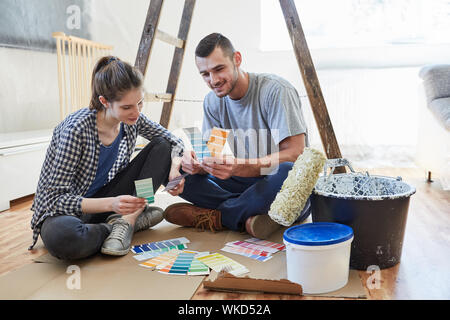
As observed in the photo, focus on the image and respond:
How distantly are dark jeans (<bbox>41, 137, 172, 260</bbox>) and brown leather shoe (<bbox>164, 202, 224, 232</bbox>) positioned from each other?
0.45 feet

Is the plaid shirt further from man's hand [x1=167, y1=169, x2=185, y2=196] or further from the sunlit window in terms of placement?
the sunlit window

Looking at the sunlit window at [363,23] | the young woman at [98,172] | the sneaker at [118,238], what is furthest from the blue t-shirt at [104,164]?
the sunlit window at [363,23]

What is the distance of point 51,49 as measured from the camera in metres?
3.36

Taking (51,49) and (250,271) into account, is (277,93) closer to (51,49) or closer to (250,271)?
(250,271)

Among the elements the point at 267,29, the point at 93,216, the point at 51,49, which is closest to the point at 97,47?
the point at 51,49

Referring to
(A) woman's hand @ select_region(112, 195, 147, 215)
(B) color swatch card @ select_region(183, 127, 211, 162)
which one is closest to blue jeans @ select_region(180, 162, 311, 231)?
(B) color swatch card @ select_region(183, 127, 211, 162)

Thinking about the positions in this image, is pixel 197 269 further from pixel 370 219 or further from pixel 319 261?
pixel 370 219

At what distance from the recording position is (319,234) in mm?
1279

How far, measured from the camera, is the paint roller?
55.9 inches

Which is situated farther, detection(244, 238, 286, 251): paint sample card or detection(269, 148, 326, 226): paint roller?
detection(244, 238, 286, 251): paint sample card

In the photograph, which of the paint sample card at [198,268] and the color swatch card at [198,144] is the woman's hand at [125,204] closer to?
the paint sample card at [198,268]

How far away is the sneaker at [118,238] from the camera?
1539 mm

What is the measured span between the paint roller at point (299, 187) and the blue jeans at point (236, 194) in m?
0.24

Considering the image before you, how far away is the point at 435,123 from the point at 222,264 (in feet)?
6.24
